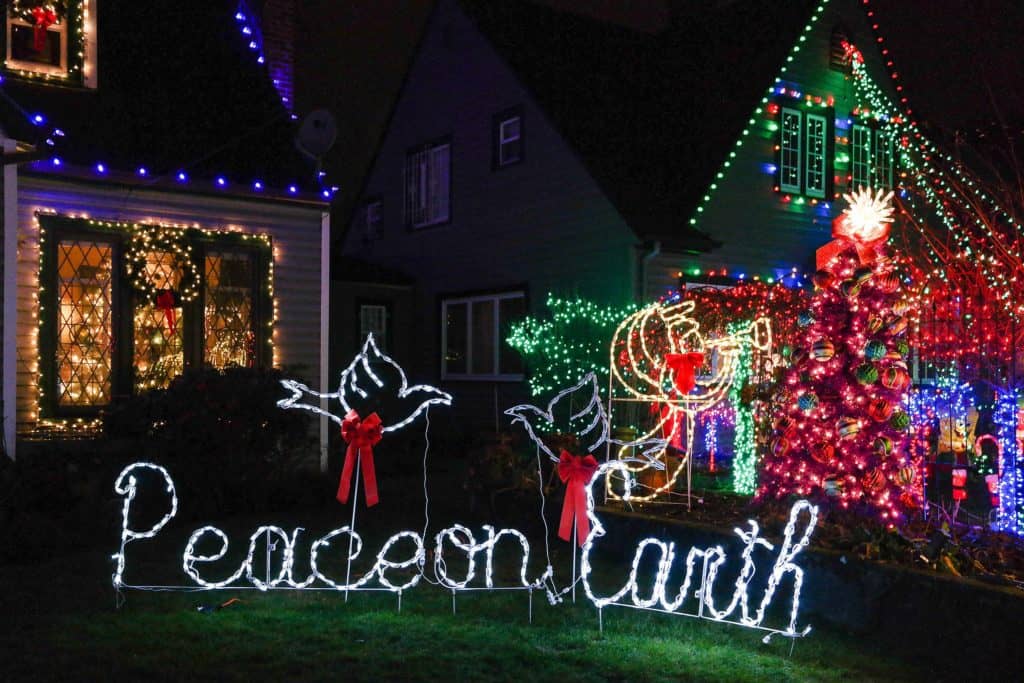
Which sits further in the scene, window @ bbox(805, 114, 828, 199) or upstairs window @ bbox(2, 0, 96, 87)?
window @ bbox(805, 114, 828, 199)

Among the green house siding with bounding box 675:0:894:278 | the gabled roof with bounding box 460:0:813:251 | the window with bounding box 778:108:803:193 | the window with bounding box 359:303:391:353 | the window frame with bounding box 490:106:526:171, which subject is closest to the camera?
the gabled roof with bounding box 460:0:813:251

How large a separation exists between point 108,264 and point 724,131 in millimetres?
9214

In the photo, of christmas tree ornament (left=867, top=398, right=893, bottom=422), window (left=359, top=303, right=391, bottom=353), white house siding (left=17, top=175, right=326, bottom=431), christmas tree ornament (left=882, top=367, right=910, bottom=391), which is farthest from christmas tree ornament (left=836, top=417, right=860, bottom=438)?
window (left=359, top=303, right=391, bottom=353)

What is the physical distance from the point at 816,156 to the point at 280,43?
351 inches

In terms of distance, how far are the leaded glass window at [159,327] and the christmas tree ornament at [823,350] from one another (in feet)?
24.2

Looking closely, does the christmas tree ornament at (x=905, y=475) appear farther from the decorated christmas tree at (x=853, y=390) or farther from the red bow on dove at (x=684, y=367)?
the red bow on dove at (x=684, y=367)

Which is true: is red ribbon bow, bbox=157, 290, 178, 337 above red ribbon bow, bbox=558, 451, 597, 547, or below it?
above

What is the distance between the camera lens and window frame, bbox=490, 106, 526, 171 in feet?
54.1

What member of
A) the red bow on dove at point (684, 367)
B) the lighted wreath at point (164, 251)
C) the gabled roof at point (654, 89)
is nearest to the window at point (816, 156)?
the gabled roof at point (654, 89)

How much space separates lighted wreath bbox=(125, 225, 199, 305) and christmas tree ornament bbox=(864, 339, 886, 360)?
7.92m

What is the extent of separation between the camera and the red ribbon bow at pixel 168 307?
11516 mm

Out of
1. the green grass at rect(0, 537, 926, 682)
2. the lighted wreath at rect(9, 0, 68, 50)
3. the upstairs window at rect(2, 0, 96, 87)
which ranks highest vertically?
the upstairs window at rect(2, 0, 96, 87)

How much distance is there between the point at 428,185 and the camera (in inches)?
760

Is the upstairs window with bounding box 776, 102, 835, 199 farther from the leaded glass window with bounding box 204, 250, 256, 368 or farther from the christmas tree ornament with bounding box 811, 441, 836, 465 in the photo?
the christmas tree ornament with bounding box 811, 441, 836, 465
